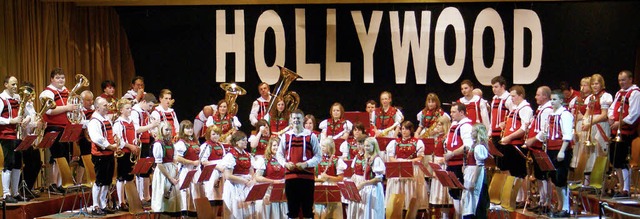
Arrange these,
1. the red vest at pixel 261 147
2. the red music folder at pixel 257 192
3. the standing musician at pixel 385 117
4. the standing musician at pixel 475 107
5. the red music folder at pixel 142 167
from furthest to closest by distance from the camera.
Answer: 1. the standing musician at pixel 385 117
2. the standing musician at pixel 475 107
3. the red vest at pixel 261 147
4. the red music folder at pixel 142 167
5. the red music folder at pixel 257 192

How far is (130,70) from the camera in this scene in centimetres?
1455

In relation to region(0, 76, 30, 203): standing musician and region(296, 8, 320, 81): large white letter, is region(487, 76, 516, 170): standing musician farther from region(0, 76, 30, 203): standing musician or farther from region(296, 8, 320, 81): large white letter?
region(0, 76, 30, 203): standing musician

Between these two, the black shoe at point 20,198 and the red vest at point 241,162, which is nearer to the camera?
the red vest at point 241,162

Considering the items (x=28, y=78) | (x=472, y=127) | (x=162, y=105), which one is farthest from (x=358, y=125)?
(x=28, y=78)

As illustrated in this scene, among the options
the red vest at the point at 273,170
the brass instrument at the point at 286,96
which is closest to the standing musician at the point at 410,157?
the red vest at the point at 273,170

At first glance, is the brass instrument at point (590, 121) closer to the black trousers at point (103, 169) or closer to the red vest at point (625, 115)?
the red vest at point (625, 115)

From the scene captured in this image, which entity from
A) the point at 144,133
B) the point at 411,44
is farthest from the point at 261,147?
the point at 411,44

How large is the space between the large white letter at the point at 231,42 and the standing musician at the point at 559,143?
5.60 metres

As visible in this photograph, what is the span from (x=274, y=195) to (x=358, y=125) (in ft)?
5.96

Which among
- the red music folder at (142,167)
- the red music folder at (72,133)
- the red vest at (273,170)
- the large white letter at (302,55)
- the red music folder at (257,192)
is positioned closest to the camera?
the red music folder at (257,192)

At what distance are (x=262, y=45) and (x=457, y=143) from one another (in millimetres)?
5101

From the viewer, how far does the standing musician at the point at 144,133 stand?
1079 cm

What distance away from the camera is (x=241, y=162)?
969 centimetres

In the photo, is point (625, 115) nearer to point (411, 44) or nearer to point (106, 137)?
point (411, 44)
